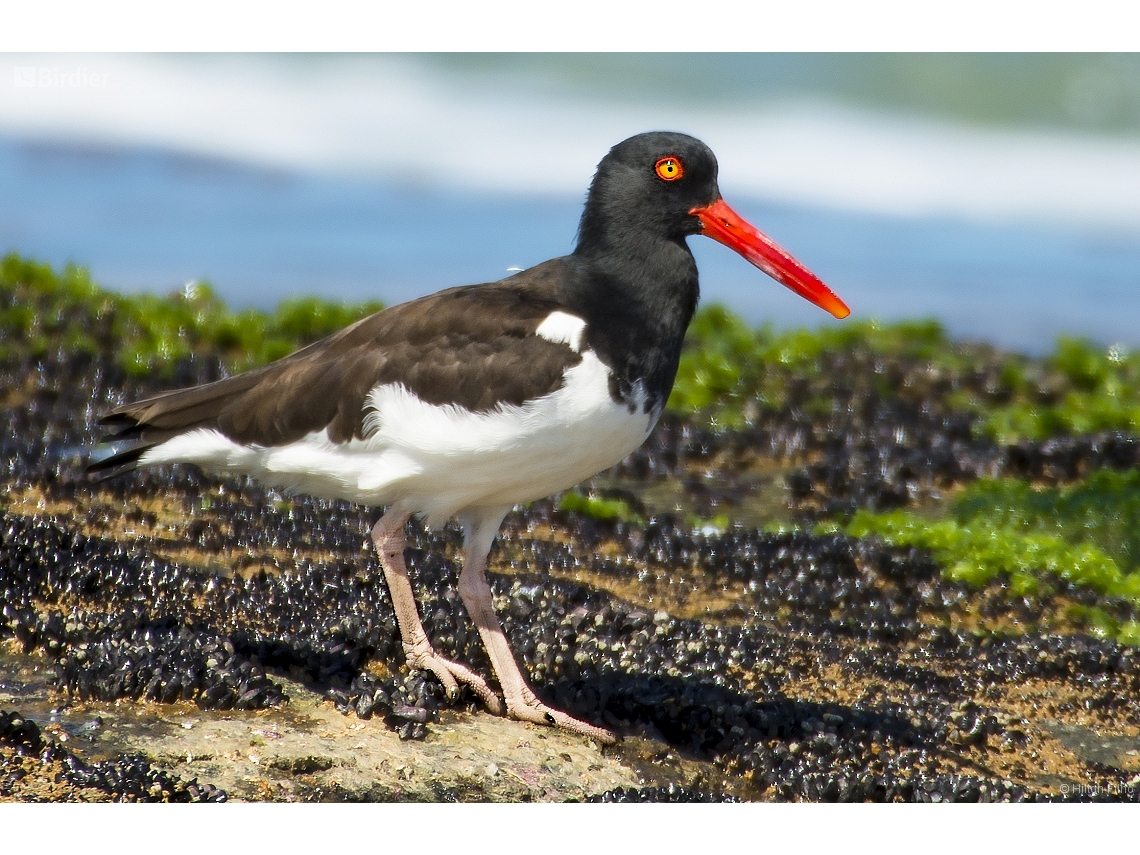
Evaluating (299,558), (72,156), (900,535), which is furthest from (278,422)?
(72,156)

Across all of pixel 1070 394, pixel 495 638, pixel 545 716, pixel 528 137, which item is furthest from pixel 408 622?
pixel 528 137

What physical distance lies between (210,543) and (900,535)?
454cm

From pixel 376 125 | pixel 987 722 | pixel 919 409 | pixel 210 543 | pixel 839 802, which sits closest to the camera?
pixel 839 802

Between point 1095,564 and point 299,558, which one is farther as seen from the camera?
point 1095,564

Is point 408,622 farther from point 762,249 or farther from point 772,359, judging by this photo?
point 772,359

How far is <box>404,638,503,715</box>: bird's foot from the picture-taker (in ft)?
18.0

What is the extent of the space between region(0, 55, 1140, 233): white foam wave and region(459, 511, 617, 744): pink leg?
5883mm

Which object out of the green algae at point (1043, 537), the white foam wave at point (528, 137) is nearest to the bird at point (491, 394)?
the green algae at point (1043, 537)

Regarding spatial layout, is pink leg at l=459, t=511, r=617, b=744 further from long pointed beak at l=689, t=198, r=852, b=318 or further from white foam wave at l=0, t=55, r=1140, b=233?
white foam wave at l=0, t=55, r=1140, b=233

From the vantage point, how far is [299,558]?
699 centimetres

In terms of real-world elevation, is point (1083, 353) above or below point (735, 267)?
below

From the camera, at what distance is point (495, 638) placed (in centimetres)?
563

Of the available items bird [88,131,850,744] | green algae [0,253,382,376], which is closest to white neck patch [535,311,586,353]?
bird [88,131,850,744]

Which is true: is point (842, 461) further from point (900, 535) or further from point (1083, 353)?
point (1083, 353)
